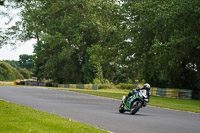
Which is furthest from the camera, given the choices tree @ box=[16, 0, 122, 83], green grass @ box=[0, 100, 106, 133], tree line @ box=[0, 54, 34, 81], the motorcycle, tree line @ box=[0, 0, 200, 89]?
tree line @ box=[0, 54, 34, 81]

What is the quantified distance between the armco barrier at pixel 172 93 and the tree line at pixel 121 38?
1372 mm

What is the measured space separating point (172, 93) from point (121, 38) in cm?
733

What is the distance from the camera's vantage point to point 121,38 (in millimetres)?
45125

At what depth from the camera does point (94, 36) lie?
68062 mm

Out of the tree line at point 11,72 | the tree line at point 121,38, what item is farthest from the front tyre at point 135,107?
the tree line at point 11,72

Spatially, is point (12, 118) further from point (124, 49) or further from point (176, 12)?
point (124, 49)

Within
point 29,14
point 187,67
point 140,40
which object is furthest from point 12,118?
point 29,14

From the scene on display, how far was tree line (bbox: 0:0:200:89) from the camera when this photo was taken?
36250 mm

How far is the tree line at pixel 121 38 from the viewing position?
1427 inches

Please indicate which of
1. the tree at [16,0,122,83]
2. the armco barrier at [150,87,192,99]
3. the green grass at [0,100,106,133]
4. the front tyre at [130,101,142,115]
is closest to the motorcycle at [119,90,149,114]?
the front tyre at [130,101,142,115]

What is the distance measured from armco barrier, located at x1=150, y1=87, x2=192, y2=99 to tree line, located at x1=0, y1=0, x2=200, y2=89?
4.50 ft

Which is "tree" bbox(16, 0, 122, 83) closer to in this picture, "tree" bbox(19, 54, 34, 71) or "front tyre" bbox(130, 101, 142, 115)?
"front tyre" bbox(130, 101, 142, 115)

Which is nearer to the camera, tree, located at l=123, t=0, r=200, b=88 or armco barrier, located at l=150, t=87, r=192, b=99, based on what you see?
tree, located at l=123, t=0, r=200, b=88

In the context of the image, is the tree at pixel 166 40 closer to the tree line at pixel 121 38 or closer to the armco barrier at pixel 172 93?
the tree line at pixel 121 38
